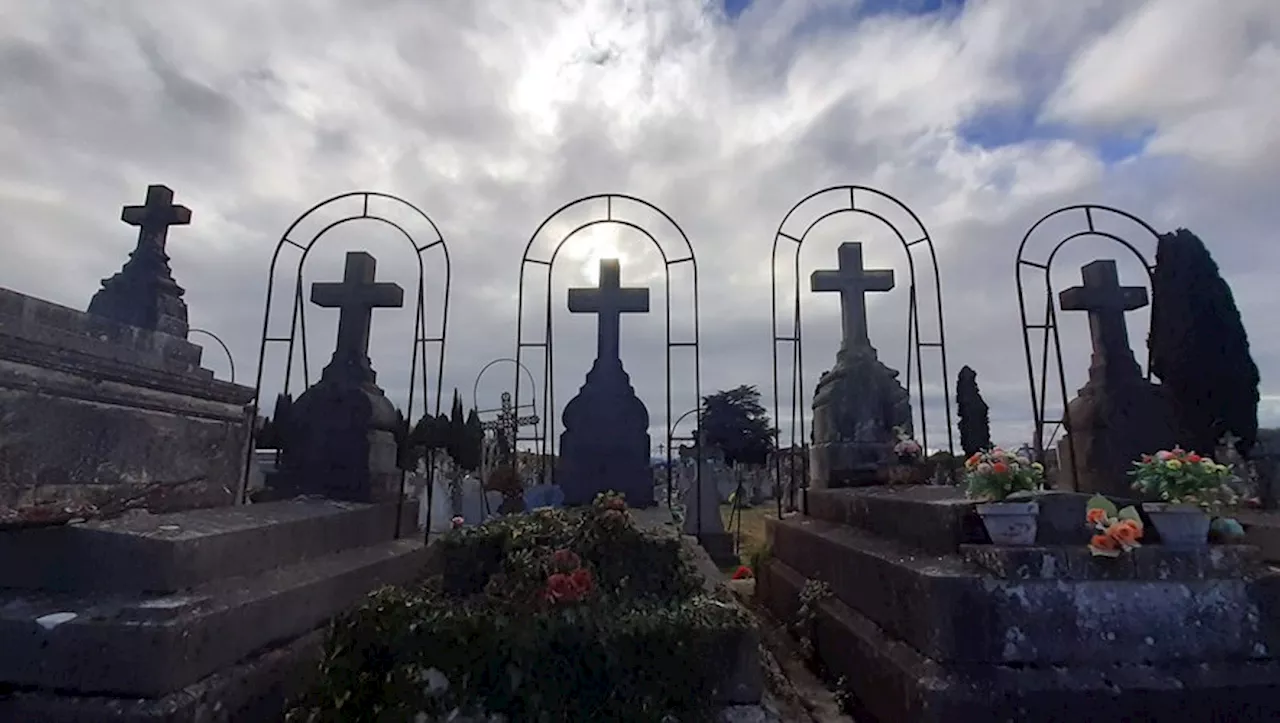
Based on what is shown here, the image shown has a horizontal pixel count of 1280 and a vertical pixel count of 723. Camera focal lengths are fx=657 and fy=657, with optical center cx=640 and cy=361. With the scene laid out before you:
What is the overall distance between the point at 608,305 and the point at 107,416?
502cm

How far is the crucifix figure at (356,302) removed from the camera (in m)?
7.57

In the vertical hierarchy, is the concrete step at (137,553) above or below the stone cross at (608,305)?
below

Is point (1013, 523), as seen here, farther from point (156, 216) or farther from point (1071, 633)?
point (156, 216)

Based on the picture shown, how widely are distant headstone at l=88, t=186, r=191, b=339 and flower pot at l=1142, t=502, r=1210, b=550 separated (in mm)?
7992

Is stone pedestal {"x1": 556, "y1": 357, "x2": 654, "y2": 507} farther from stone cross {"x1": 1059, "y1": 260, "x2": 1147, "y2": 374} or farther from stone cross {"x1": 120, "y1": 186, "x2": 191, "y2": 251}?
stone cross {"x1": 1059, "y1": 260, "x2": 1147, "y2": 374}

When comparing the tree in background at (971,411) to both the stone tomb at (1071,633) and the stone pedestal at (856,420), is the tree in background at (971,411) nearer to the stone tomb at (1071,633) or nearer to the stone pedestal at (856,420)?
the stone pedestal at (856,420)

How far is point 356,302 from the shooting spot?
7.84 m

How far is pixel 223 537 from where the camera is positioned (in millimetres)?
4105

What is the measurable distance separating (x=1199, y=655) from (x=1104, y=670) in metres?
0.60

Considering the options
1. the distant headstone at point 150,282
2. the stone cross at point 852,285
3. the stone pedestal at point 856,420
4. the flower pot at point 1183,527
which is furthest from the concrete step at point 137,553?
the stone cross at point 852,285

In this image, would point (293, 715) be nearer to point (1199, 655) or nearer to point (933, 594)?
point (933, 594)

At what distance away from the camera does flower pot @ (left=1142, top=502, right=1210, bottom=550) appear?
398cm

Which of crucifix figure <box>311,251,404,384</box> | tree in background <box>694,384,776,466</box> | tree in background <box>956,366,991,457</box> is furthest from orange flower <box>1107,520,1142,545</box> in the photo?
tree in background <box>694,384,776,466</box>

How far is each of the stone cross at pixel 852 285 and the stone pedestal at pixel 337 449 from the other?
250 inches
